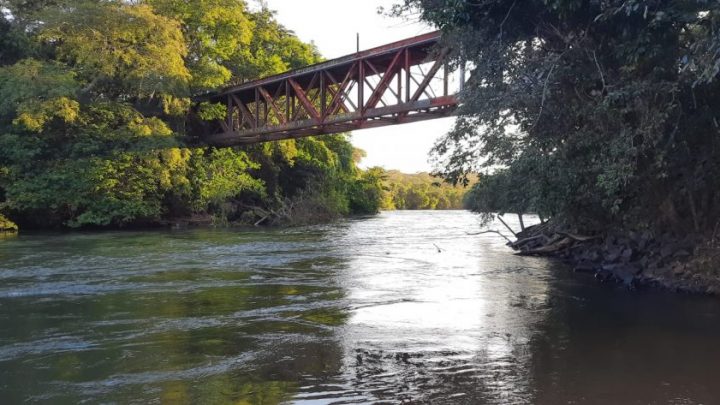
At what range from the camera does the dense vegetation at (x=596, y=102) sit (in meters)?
8.84

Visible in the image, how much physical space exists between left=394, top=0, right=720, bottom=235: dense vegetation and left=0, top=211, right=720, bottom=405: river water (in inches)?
87.4

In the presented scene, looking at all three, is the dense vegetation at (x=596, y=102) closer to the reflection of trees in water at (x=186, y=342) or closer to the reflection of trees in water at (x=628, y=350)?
the reflection of trees in water at (x=628, y=350)

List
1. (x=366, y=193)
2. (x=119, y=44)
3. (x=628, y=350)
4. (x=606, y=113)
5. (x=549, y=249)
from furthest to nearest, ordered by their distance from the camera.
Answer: (x=366, y=193) < (x=119, y=44) < (x=549, y=249) < (x=606, y=113) < (x=628, y=350)

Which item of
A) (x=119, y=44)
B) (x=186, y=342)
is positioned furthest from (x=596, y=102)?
(x=119, y=44)

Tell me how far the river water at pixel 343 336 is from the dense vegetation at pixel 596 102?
2219mm

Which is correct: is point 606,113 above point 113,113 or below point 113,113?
below

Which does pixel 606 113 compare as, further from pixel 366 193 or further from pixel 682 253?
pixel 366 193

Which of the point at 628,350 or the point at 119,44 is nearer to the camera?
the point at 628,350

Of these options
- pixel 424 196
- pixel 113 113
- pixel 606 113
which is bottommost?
pixel 424 196

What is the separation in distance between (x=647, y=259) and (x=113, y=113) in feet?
86.2

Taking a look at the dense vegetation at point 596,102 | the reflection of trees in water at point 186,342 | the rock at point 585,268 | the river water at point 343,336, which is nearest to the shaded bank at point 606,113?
the dense vegetation at point 596,102

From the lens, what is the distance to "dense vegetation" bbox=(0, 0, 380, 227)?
87.9 ft

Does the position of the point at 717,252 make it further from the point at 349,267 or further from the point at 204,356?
the point at 204,356

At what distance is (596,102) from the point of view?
10.3 m
